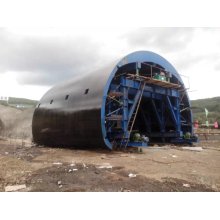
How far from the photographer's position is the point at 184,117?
18141mm

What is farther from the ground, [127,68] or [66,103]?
[127,68]

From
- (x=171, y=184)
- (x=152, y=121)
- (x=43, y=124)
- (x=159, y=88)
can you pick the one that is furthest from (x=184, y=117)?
(x=171, y=184)

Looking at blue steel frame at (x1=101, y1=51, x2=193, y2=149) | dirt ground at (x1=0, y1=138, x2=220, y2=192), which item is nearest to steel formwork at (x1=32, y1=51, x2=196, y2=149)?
blue steel frame at (x1=101, y1=51, x2=193, y2=149)

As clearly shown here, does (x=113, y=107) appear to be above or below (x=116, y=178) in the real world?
above

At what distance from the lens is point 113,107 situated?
13.4 metres

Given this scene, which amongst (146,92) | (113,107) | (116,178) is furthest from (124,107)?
(116,178)

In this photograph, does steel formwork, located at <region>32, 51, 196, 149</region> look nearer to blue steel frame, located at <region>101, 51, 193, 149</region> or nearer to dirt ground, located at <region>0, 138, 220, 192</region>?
blue steel frame, located at <region>101, 51, 193, 149</region>

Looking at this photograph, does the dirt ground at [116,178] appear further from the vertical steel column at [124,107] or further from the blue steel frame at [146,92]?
the vertical steel column at [124,107]

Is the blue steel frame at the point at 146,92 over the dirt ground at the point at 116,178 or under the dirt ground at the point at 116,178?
over

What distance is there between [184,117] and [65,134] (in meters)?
8.81

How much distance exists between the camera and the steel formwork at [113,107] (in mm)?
11875

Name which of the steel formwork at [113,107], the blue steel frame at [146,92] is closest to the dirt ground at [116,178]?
the blue steel frame at [146,92]

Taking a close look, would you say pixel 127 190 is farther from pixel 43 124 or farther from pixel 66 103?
pixel 43 124

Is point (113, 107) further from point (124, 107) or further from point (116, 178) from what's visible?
point (116, 178)
